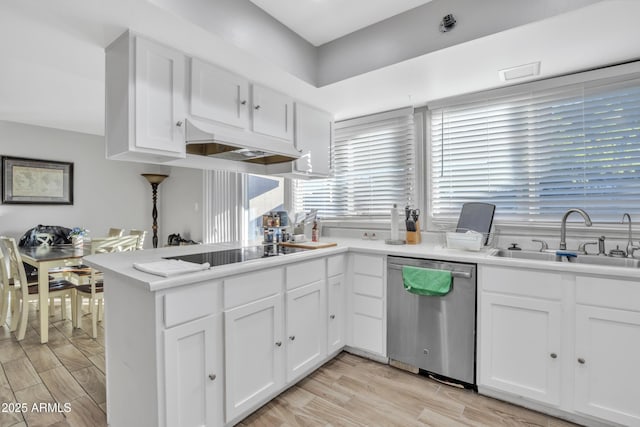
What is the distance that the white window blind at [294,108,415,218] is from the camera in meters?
3.04

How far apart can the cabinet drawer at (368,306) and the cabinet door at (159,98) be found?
171cm

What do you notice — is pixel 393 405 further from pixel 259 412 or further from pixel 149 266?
pixel 149 266

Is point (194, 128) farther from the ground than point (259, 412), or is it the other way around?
point (194, 128)

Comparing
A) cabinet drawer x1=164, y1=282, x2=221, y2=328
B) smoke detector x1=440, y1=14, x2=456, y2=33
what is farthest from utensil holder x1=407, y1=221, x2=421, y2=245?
cabinet drawer x1=164, y1=282, x2=221, y2=328

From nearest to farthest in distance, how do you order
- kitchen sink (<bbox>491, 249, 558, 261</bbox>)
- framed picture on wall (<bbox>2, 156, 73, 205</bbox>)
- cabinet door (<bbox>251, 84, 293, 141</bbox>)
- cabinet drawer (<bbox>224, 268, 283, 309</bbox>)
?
cabinet drawer (<bbox>224, 268, 283, 309</bbox>), kitchen sink (<bbox>491, 249, 558, 261</bbox>), cabinet door (<bbox>251, 84, 293, 141</bbox>), framed picture on wall (<bbox>2, 156, 73, 205</bbox>)

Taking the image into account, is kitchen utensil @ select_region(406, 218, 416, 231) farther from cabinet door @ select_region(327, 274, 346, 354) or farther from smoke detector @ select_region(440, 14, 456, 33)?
smoke detector @ select_region(440, 14, 456, 33)

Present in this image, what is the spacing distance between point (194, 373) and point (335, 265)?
127cm

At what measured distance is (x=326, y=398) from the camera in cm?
204

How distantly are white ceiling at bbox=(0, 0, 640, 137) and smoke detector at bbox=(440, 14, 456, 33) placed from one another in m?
0.11

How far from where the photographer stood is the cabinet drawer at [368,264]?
2465 mm

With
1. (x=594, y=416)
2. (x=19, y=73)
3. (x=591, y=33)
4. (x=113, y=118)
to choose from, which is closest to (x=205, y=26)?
(x=113, y=118)

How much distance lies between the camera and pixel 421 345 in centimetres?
226

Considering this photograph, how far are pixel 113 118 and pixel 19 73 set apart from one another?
149 cm

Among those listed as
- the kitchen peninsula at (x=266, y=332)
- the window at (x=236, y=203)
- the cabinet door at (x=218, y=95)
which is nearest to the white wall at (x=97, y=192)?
the window at (x=236, y=203)
